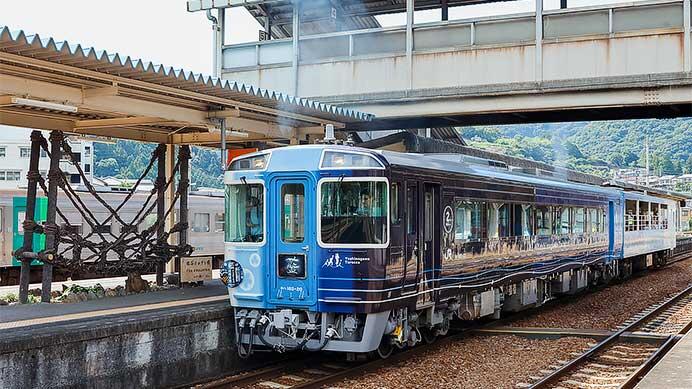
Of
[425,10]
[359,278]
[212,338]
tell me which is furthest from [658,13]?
[212,338]

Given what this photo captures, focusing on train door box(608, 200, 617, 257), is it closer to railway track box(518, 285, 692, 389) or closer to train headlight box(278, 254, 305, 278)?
railway track box(518, 285, 692, 389)

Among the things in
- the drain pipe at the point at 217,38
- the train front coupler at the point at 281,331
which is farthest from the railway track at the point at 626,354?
the drain pipe at the point at 217,38

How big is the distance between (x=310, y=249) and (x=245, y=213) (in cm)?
110

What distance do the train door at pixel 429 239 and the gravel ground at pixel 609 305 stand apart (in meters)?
3.69

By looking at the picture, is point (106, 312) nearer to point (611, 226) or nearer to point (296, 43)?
point (296, 43)

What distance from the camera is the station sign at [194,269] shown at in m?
12.7

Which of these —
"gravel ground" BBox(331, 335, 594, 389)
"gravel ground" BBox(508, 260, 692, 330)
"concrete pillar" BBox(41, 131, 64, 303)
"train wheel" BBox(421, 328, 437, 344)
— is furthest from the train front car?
"gravel ground" BBox(508, 260, 692, 330)

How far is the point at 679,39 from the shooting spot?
12.9 meters

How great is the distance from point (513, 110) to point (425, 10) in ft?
14.7

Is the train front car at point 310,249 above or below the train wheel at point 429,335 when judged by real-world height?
above

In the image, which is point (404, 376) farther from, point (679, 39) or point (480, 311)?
point (679, 39)

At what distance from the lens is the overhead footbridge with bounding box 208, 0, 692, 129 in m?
13.0

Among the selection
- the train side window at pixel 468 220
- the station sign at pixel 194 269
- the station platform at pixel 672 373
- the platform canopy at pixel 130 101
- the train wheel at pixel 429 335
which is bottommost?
the train wheel at pixel 429 335

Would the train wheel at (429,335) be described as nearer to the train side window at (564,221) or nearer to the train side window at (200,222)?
the train side window at (564,221)
